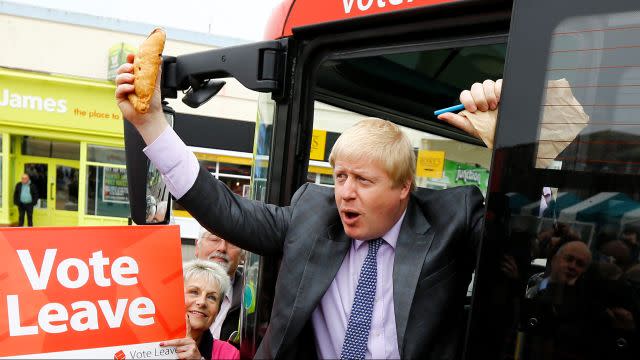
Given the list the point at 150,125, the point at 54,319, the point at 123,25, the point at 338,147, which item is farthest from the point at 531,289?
the point at 123,25

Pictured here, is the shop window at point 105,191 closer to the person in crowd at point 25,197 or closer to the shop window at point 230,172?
the person in crowd at point 25,197

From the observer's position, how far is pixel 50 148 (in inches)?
602

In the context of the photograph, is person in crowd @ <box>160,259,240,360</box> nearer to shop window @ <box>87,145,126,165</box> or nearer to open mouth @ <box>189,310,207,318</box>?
open mouth @ <box>189,310,207,318</box>

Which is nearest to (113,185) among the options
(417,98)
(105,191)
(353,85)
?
(105,191)

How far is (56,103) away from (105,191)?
2662 millimetres

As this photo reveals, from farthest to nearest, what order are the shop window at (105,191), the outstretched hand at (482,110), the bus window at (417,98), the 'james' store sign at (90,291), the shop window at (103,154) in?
1. the shop window at (103,154)
2. the shop window at (105,191)
3. the bus window at (417,98)
4. the 'james' store sign at (90,291)
5. the outstretched hand at (482,110)

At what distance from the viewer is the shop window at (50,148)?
15125mm

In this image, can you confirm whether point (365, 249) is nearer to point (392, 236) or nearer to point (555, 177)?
point (392, 236)

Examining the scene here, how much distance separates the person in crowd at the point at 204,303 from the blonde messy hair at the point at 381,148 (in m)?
1.23

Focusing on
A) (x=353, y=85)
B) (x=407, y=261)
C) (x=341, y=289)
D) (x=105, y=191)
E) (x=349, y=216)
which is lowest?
(x=105, y=191)

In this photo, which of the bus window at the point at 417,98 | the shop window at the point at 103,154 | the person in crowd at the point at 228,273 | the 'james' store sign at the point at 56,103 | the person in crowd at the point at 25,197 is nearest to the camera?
the bus window at the point at 417,98

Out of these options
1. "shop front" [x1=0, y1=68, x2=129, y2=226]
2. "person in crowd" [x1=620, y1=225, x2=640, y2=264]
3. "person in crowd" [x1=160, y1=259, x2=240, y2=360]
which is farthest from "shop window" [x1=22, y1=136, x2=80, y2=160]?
"person in crowd" [x1=620, y1=225, x2=640, y2=264]

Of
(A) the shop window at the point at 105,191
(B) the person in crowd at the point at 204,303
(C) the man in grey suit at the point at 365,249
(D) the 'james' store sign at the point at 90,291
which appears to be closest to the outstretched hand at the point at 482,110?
(C) the man in grey suit at the point at 365,249

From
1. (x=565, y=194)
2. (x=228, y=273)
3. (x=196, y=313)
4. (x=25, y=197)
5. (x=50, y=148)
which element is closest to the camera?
(x=565, y=194)
